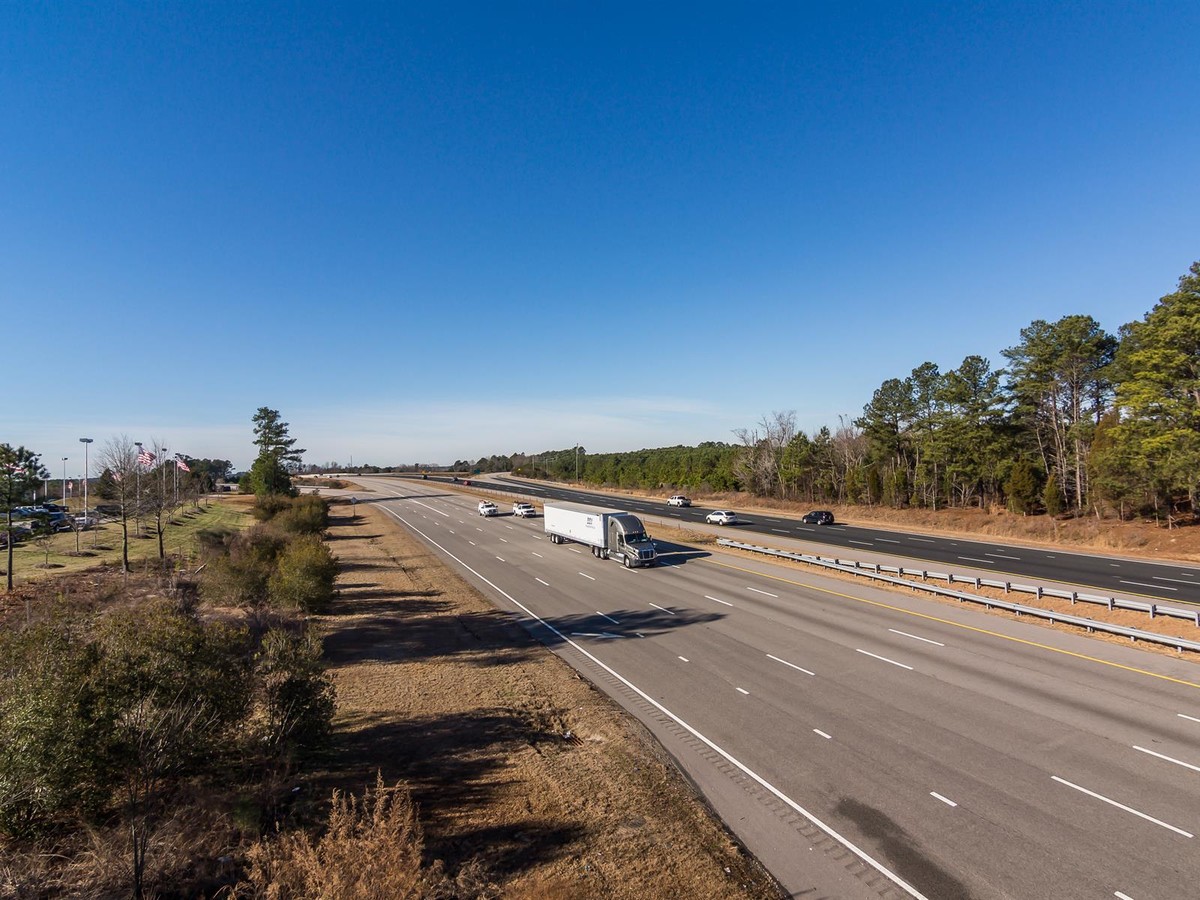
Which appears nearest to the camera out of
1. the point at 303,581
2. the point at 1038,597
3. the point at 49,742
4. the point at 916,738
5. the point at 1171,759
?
the point at 49,742

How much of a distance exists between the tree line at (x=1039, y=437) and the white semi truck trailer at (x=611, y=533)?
112 feet

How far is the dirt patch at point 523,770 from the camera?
820 centimetres

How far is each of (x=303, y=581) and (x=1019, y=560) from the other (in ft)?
127

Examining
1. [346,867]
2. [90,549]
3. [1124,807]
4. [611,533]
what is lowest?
[1124,807]

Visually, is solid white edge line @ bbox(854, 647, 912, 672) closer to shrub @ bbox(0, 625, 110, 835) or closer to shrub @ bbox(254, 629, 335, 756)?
shrub @ bbox(254, 629, 335, 756)

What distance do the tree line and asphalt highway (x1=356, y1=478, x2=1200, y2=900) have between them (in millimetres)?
29354

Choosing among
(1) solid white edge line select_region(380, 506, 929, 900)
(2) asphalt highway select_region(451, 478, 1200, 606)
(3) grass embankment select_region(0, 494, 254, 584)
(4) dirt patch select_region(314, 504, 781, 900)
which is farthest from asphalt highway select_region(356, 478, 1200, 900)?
(3) grass embankment select_region(0, 494, 254, 584)

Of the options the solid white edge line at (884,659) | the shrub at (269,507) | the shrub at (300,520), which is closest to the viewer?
the solid white edge line at (884,659)

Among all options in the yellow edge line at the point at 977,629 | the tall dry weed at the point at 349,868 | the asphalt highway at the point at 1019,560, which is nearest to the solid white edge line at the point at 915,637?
the yellow edge line at the point at 977,629

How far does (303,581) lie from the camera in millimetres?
22625

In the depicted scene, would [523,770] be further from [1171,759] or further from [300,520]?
[300,520]

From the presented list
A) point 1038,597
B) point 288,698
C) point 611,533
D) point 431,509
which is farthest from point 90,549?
point 1038,597

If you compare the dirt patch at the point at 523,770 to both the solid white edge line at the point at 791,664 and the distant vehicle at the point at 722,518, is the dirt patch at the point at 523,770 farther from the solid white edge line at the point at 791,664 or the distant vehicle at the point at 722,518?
the distant vehicle at the point at 722,518

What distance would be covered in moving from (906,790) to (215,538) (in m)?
36.1
